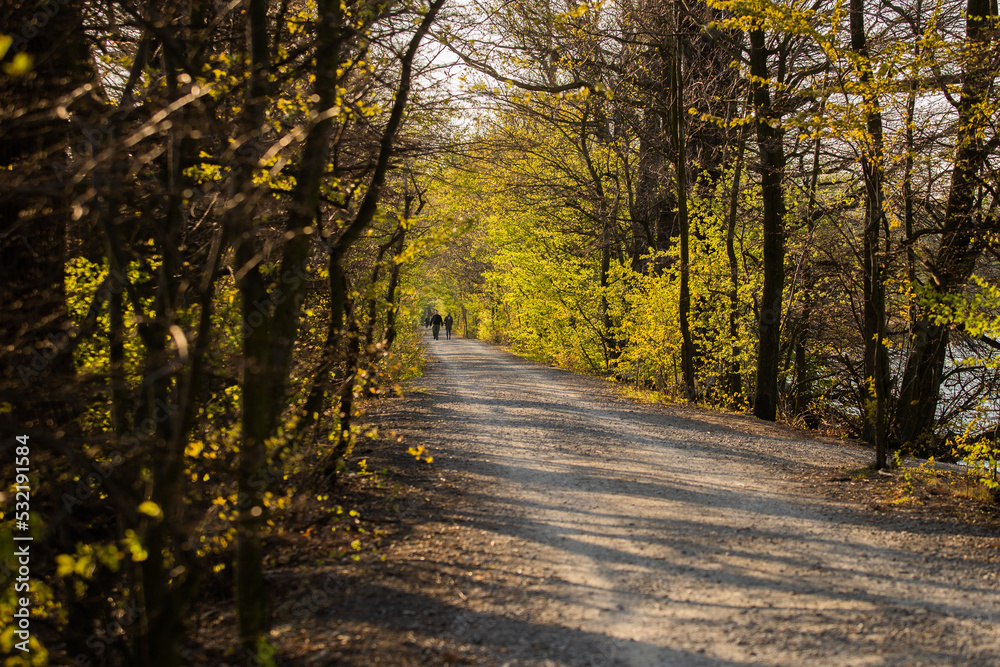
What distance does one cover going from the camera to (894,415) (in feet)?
32.1

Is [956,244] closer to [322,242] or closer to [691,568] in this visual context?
[691,568]

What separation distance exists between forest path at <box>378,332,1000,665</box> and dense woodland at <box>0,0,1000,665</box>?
1347 mm

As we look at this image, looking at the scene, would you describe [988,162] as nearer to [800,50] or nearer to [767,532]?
[767,532]

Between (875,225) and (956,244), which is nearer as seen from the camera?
(875,225)

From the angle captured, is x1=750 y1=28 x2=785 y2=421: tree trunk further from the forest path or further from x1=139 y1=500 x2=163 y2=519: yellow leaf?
x1=139 y1=500 x2=163 y2=519: yellow leaf

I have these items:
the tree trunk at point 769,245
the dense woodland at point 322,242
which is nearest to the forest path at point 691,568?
the dense woodland at point 322,242

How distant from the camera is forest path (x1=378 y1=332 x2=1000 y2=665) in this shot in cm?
368

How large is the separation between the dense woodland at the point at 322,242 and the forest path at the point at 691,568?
1347 mm

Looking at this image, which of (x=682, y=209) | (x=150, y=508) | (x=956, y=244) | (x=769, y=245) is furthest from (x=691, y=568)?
(x=682, y=209)

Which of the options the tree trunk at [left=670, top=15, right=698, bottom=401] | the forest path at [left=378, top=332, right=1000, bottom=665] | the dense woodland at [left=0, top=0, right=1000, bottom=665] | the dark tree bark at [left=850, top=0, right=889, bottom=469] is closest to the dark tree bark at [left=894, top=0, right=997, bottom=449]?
the dense woodland at [left=0, top=0, right=1000, bottom=665]

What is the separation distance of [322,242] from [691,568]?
194 inches

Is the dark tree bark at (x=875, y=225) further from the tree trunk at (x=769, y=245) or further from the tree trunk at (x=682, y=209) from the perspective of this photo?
the tree trunk at (x=682, y=209)

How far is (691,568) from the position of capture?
475cm

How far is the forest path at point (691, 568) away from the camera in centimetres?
368
